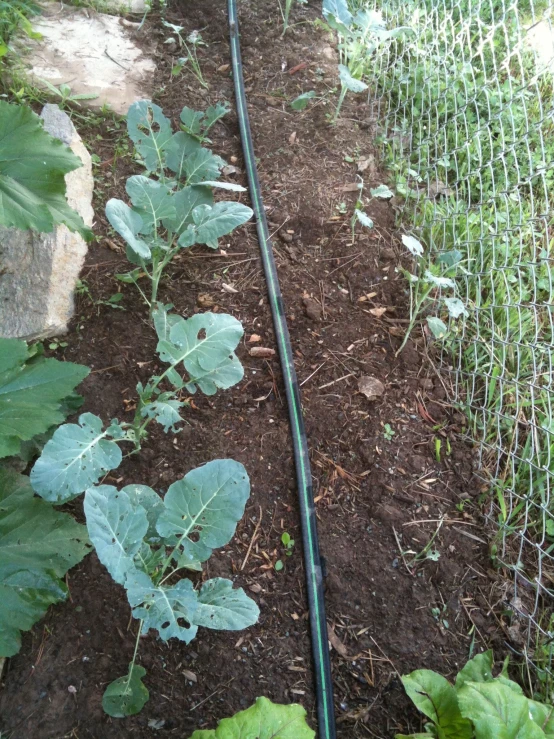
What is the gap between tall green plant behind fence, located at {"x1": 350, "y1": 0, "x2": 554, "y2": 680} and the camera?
1849 mm

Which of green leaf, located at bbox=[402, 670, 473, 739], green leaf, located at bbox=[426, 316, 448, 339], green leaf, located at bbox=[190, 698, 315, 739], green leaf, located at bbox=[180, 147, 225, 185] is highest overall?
green leaf, located at bbox=[180, 147, 225, 185]

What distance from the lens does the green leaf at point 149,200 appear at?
1993 mm

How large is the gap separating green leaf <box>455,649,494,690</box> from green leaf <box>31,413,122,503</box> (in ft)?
3.75

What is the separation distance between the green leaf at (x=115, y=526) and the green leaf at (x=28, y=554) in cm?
27

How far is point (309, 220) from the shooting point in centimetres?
249

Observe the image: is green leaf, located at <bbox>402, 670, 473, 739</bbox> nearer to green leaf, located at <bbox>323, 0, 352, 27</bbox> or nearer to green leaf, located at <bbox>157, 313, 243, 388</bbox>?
green leaf, located at <bbox>157, 313, 243, 388</bbox>

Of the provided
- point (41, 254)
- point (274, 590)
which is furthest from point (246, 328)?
point (274, 590)

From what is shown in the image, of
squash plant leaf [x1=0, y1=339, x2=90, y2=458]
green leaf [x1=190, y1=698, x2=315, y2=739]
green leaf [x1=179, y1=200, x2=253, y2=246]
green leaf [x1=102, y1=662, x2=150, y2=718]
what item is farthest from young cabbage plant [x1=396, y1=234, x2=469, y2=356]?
green leaf [x1=102, y1=662, x2=150, y2=718]

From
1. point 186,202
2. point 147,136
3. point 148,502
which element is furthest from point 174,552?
point 147,136

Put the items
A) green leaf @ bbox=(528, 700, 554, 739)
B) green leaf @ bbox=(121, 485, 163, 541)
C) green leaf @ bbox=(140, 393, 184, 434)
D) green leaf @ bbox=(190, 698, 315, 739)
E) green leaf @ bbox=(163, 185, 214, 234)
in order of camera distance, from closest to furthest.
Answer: green leaf @ bbox=(190, 698, 315, 739) → green leaf @ bbox=(528, 700, 554, 739) → green leaf @ bbox=(121, 485, 163, 541) → green leaf @ bbox=(140, 393, 184, 434) → green leaf @ bbox=(163, 185, 214, 234)

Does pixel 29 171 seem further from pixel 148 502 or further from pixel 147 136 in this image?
pixel 148 502

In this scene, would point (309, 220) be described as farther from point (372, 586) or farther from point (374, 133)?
point (372, 586)

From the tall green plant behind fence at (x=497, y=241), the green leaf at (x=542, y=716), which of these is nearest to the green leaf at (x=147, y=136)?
the tall green plant behind fence at (x=497, y=241)

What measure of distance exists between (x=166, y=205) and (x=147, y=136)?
1.39ft
